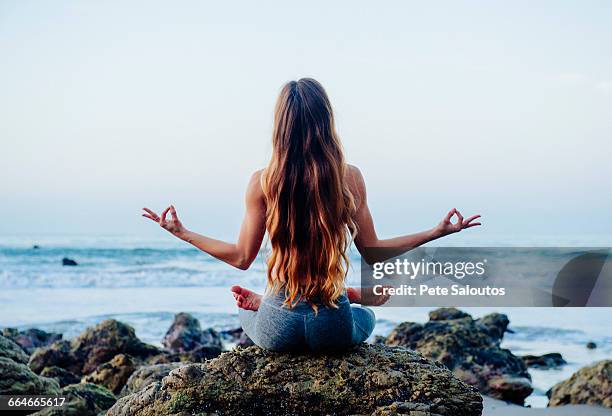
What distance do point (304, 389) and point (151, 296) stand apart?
20.6 m

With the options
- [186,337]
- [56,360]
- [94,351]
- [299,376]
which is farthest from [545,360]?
[299,376]

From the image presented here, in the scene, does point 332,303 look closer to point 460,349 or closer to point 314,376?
point 314,376

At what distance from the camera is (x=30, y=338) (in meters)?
13.8

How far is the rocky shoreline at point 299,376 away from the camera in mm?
4191

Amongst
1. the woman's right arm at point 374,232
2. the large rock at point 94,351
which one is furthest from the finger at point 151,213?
the large rock at point 94,351

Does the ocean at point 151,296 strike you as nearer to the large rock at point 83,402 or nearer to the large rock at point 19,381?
the large rock at point 83,402

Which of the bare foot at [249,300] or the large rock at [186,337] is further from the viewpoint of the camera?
the large rock at [186,337]

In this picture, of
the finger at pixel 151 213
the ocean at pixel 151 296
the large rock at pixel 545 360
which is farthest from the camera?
the ocean at pixel 151 296

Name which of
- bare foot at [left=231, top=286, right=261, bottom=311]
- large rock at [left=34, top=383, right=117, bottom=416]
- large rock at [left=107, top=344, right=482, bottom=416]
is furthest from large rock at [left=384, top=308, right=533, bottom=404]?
bare foot at [left=231, top=286, right=261, bottom=311]

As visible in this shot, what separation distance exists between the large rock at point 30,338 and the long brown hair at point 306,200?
10.3 meters

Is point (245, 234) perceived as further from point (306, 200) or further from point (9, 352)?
point (9, 352)

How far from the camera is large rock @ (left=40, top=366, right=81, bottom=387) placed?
30.1 ft

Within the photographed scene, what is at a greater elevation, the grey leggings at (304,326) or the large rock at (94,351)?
the grey leggings at (304,326)

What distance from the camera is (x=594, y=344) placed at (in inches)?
548
